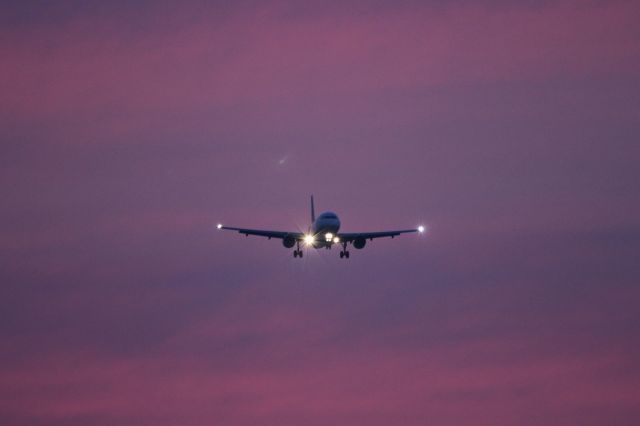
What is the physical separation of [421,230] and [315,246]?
14.1 metres

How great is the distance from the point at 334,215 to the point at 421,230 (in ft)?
41.6

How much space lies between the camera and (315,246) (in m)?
199

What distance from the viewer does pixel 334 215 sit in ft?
639

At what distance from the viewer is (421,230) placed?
19962 cm

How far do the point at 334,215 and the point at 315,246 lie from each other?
20.6 feet
